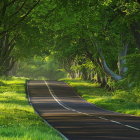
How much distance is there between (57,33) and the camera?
47438 mm

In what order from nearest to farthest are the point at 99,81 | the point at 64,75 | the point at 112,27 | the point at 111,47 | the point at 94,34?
the point at 112,27
the point at 94,34
the point at 111,47
the point at 99,81
the point at 64,75

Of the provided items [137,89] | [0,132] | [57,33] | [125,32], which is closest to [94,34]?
[125,32]

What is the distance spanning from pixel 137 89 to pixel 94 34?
11.5 meters

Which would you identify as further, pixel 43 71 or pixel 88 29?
pixel 43 71

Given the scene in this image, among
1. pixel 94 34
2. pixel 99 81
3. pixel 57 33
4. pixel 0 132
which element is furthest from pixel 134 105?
pixel 99 81

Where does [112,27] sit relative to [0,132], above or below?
above

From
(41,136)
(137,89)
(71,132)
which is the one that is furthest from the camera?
(137,89)

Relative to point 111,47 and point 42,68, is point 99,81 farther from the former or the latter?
point 42,68

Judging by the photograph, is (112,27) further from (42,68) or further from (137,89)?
(42,68)

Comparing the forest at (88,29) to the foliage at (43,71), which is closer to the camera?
the forest at (88,29)

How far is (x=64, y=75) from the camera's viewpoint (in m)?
171

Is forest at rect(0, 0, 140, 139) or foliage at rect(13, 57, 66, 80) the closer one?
forest at rect(0, 0, 140, 139)

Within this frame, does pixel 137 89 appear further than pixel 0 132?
Yes

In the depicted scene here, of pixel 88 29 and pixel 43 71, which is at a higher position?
pixel 43 71
